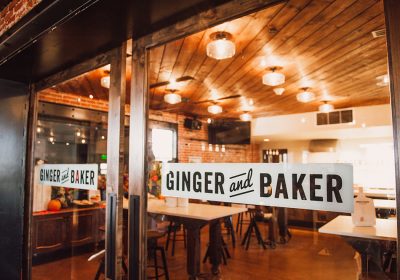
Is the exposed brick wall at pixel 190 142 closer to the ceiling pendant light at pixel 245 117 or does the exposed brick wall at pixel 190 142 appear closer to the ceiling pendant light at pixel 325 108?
the ceiling pendant light at pixel 245 117

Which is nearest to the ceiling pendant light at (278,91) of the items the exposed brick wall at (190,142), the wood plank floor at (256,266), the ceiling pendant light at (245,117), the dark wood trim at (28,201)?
the ceiling pendant light at (245,117)

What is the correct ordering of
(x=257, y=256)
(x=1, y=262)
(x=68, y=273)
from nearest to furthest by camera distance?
(x=1, y=262) < (x=68, y=273) < (x=257, y=256)

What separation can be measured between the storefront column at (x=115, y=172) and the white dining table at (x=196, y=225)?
1.82ft

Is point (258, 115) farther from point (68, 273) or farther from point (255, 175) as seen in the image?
point (68, 273)

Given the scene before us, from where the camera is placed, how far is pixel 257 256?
3.95 meters

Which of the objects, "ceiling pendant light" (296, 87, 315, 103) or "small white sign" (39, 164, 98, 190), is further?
"ceiling pendant light" (296, 87, 315, 103)

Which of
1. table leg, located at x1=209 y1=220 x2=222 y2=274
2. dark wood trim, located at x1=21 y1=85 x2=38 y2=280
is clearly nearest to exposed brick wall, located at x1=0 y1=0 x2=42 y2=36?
dark wood trim, located at x1=21 y1=85 x2=38 y2=280

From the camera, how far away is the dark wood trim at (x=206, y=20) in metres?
1.48

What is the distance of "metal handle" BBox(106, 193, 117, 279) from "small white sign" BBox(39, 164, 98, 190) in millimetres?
306

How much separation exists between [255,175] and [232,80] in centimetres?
243

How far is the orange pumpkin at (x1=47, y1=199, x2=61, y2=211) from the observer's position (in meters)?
3.42

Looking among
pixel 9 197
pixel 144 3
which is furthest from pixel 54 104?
pixel 144 3

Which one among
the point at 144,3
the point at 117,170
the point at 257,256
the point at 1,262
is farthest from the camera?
→ the point at 257,256

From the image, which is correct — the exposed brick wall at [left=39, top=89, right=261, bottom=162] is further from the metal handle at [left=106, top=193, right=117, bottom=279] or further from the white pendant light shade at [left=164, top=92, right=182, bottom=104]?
the metal handle at [left=106, top=193, right=117, bottom=279]
